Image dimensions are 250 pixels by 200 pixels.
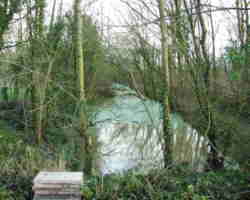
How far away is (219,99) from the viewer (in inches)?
252

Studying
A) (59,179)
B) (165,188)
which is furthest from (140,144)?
(59,179)

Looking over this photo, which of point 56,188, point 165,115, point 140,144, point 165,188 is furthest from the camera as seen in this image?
point 140,144

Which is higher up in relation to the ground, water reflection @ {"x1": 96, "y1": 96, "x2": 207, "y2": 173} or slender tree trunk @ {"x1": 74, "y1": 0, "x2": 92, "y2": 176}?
slender tree trunk @ {"x1": 74, "y1": 0, "x2": 92, "y2": 176}

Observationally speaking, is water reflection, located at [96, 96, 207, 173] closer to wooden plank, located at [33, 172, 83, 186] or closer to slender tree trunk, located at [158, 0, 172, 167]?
slender tree trunk, located at [158, 0, 172, 167]

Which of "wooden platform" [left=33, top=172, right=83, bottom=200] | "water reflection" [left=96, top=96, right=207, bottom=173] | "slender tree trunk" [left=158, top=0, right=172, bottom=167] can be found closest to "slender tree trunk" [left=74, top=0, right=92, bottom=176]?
"water reflection" [left=96, top=96, right=207, bottom=173]

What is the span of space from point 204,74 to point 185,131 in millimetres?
3239

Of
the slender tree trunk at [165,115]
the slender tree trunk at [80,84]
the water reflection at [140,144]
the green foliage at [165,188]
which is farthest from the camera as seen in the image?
the water reflection at [140,144]

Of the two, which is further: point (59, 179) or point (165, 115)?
point (165, 115)

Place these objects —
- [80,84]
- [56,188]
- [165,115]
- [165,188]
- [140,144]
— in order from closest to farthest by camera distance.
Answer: [56,188], [165,188], [80,84], [165,115], [140,144]

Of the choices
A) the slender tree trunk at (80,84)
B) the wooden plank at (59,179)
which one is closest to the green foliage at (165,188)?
the wooden plank at (59,179)

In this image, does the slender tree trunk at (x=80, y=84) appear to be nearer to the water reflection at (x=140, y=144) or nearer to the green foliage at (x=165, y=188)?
the water reflection at (x=140, y=144)

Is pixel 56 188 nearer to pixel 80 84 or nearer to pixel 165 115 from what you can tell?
pixel 80 84

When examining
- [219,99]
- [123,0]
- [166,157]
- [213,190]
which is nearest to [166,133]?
[166,157]

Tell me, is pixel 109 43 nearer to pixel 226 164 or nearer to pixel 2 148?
pixel 2 148
